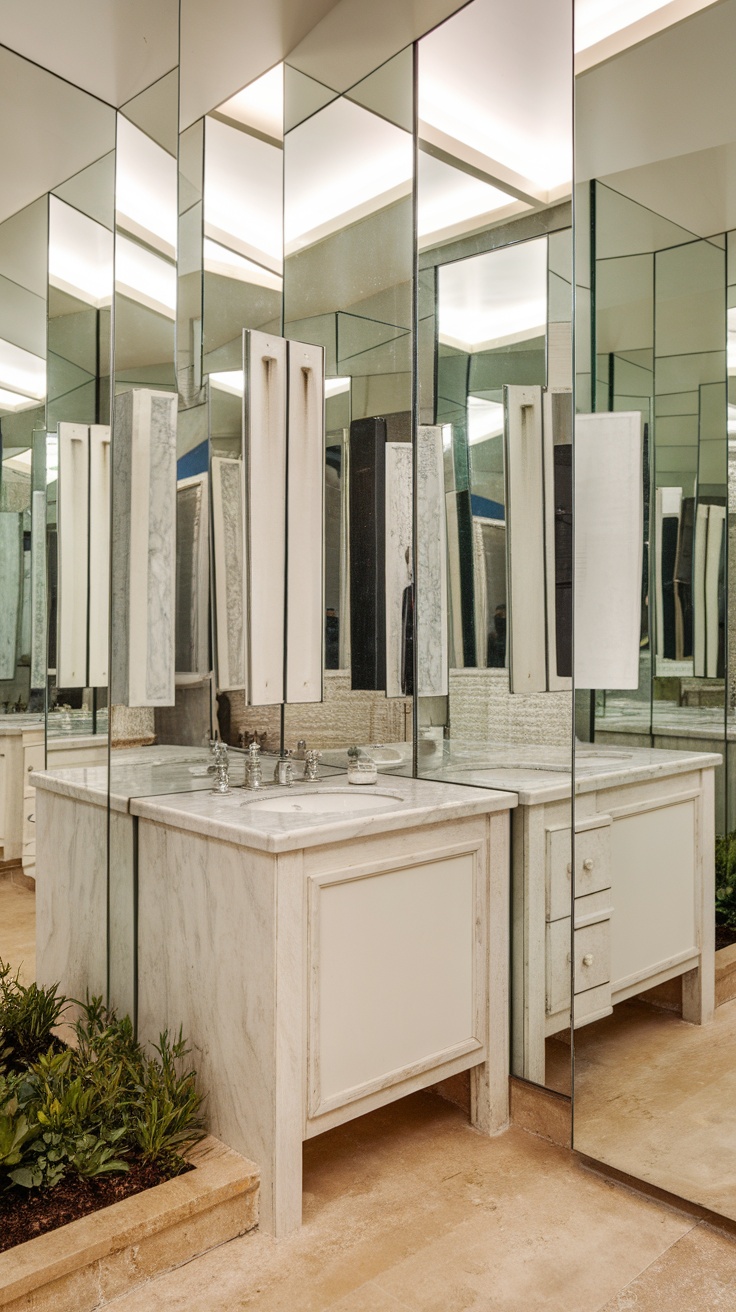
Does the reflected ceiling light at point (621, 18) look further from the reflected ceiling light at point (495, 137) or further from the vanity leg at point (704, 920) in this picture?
the vanity leg at point (704, 920)

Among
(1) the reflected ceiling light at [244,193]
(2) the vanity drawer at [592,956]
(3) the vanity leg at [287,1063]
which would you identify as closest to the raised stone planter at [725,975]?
(2) the vanity drawer at [592,956]

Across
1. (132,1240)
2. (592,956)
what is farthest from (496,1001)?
(132,1240)

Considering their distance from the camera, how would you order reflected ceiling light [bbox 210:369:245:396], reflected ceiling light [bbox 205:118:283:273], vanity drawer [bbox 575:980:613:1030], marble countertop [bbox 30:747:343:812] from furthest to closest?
reflected ceiling light [bbox 205:118:283:273], reflected ceiling light [bbox 210:369:245:396], marble countertop [bbox 30:747:343:812], vanity drawer [bbox 575:980:613:1030]

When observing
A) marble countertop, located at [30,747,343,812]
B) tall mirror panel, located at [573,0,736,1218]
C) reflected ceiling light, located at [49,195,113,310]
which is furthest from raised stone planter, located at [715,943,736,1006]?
reflected ceiling light, located at [49,195,113,310]

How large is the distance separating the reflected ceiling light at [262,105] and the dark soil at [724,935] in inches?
96.5

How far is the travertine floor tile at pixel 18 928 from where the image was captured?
2152 millimetres

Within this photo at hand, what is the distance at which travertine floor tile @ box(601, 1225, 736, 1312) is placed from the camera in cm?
167

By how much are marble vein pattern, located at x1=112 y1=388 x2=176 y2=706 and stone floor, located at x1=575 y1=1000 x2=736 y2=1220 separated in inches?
52.9

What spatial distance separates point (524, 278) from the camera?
235 centimetres

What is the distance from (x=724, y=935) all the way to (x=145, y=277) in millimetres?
2063

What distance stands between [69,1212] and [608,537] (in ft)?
5.65

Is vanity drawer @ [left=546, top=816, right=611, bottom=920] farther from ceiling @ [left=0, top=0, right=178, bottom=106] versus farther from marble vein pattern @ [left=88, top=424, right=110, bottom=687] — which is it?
ceiling @ [left=0, top=0, right=178, bottom=106]

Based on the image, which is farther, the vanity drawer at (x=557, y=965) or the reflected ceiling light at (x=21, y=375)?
the vanity drawer at (x=557, y=965)

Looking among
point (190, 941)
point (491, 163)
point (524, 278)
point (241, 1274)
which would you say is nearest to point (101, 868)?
point (190, 941)
